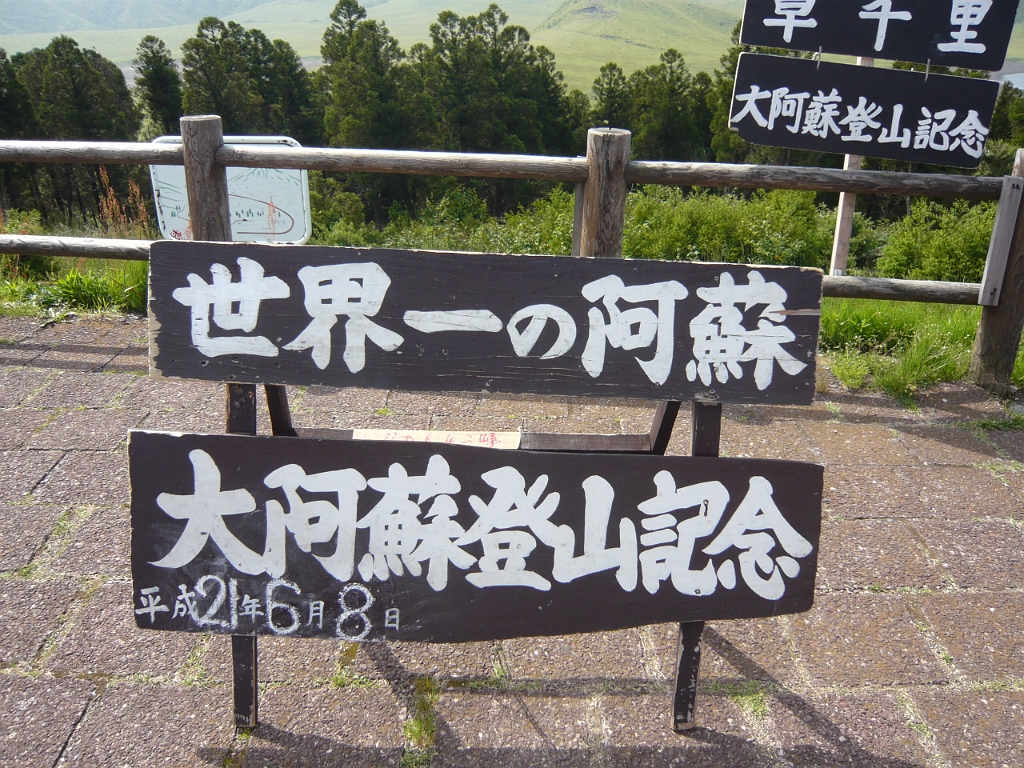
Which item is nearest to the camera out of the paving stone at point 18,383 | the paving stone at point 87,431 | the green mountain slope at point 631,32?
the paving stone at point 87,431

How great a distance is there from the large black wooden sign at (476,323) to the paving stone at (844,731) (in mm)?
830

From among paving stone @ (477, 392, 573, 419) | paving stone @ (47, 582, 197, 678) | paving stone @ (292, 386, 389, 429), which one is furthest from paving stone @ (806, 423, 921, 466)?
paving stone @ (47, 582, 197, 678)

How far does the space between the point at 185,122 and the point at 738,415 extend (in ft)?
9.23

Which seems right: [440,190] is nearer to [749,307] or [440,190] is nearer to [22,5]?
[749,307]

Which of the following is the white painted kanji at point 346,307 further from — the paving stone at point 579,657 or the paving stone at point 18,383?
the paving stone at point 18,383

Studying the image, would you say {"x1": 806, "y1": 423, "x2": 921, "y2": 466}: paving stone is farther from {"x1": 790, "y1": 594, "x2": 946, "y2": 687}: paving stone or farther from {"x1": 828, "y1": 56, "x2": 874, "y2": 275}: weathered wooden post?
{"x1": 828, "y1": 56, "x2": 874, "y2": 275}: weathered wooden post

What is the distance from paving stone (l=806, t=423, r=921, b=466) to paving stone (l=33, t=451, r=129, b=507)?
2683mm

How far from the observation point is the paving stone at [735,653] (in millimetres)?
2098

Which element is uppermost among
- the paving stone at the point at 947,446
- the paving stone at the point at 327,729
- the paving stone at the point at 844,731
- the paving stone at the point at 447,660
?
the paving stone at the point at 947,446

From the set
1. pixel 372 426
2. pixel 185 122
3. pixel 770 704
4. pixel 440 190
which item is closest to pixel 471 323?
pixel 770 704

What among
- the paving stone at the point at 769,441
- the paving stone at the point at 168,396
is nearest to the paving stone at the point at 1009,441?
the paving stone at the point at 769,441

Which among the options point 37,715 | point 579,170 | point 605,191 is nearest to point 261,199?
point 579,170

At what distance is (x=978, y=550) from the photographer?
2611mm

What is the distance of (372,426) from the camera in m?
3.31
